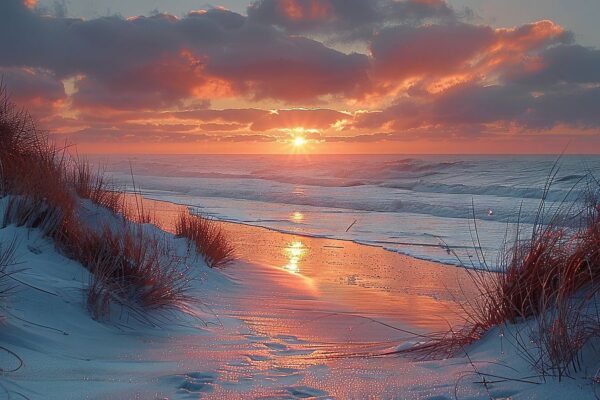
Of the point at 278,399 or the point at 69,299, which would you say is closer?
the point at 278,399

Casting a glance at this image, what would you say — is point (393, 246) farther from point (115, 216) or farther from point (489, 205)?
point (489, 205)

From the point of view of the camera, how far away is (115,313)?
445 cm

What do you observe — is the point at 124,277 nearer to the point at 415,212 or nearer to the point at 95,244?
the point at 95,244

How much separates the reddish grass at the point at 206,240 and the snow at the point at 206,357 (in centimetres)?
240

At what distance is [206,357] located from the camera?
392cm

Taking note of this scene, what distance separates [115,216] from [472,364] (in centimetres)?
534

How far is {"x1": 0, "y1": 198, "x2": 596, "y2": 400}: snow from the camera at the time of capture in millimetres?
3004

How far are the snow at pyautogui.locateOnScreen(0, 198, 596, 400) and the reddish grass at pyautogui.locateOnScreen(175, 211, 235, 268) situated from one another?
240cm

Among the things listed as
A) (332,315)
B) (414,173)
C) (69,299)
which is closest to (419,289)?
(332,315)

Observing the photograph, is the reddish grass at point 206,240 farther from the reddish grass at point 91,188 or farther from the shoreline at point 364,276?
the reddish grass at point 91,188

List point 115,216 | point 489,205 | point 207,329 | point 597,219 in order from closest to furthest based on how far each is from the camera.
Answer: point 597,219, point 207,329, point 115,216, point 489,205

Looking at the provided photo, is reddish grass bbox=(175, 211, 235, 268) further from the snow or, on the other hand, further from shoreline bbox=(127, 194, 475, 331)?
the snow

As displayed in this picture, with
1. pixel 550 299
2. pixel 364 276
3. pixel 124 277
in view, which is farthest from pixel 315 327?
pixel 364 276

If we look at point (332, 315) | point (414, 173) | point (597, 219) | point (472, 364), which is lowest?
point (332, 315)
